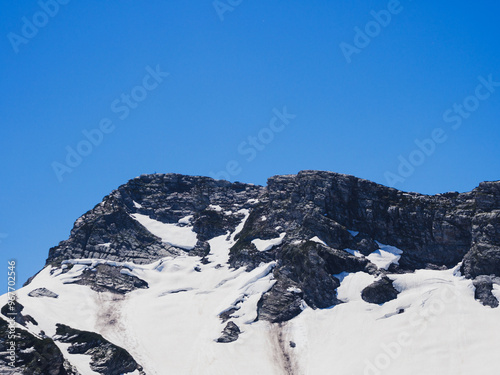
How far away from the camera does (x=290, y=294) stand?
152 meters

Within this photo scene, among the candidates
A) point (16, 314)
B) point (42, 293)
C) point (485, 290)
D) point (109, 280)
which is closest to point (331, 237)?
point (485, 290)

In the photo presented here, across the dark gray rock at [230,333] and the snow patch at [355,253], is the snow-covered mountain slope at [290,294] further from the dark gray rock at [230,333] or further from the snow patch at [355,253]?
the dark gray rock at [230,333]

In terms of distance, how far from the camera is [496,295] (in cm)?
13762

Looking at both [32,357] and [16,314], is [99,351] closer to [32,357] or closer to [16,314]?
[32,357]

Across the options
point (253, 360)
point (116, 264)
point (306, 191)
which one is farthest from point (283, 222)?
point (253, 360)

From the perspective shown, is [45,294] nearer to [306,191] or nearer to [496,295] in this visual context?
[306,191]

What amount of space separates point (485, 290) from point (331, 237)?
145 feet

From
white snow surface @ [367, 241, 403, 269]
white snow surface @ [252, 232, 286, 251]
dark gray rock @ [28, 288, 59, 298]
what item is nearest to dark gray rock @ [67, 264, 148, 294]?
dark gray rock @ [28, 288, 59, 298]

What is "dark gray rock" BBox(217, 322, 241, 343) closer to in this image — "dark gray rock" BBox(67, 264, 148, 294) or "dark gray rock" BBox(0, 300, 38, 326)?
"dark gray rock" BBox(67, 264, 148, 294)

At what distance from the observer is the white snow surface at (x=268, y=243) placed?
177m

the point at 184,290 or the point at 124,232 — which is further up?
the point at 124,232

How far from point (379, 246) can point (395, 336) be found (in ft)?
146

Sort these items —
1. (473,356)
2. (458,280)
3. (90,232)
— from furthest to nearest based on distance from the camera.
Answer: (90,232)
(458,280)
(473,356)

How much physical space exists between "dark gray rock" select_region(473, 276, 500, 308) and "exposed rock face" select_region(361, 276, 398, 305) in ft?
59.8
